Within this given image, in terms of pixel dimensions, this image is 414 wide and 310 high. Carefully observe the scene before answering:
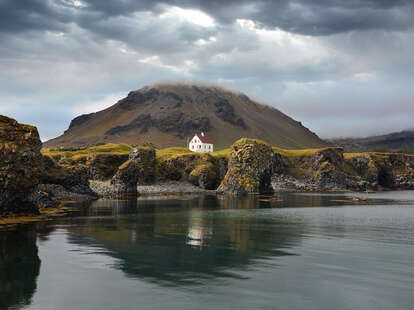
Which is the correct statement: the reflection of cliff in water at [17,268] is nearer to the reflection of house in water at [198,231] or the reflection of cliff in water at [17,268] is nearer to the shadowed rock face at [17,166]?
the shadowed rock face at [17,166]

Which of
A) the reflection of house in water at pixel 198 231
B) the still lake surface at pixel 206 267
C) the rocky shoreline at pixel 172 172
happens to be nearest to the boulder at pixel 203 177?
the rocky shoreline at pixel 172 172

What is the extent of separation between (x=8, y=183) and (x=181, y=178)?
103 metres

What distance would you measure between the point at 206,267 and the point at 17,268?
465 inches

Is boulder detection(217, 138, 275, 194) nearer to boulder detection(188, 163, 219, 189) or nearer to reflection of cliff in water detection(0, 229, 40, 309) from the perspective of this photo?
boulder detection(188, 163, 219, 189)

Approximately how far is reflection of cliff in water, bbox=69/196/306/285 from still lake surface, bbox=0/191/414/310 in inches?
3.3

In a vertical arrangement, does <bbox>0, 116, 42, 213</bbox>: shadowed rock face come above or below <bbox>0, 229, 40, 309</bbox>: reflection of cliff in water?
above

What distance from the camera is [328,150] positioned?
166 metres

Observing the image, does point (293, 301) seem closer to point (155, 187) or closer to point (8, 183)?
point (8, 183)

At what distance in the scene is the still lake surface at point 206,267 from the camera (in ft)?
57.5

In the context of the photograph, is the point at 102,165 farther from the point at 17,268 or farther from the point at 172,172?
the point at 17,268

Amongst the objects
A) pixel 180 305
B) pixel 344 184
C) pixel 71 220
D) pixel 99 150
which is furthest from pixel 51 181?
pixel 344 184

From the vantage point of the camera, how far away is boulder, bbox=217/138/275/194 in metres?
118

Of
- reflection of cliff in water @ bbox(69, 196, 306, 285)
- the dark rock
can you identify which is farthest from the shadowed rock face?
the dark rock

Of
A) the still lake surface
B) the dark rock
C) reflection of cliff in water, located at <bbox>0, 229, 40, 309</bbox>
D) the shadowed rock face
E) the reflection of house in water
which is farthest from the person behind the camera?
the dark rock
